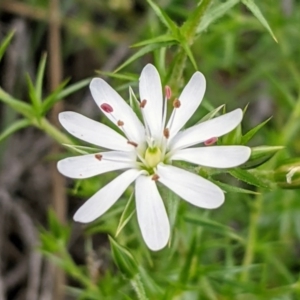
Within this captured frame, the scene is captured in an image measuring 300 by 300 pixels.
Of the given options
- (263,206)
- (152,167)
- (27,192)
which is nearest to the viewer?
(152,167)

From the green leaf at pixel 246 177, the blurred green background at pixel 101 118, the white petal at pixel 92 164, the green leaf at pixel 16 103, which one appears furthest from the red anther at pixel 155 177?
the blurred green background at pixel 101 118

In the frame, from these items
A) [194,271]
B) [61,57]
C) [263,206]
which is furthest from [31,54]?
[194,271]

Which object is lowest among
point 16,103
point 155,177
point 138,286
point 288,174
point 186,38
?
point 138,286

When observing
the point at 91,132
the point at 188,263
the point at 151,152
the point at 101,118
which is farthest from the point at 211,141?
the point at 101,118

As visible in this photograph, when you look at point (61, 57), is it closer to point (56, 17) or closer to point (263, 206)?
point (56, 17)

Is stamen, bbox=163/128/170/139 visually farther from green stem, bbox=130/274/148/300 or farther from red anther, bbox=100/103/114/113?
green stem, bbox=130/274/148/300

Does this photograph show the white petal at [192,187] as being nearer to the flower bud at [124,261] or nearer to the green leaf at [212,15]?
the flower bud at [124,261]

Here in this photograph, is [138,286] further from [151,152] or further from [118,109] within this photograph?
[118,109]
